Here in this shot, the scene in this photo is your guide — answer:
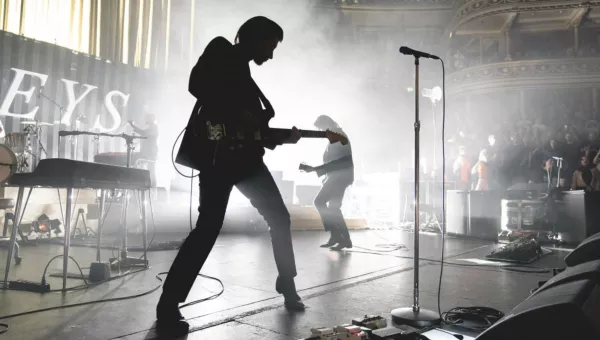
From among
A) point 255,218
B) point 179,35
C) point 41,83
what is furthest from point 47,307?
point 179,35

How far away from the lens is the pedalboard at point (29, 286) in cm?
279

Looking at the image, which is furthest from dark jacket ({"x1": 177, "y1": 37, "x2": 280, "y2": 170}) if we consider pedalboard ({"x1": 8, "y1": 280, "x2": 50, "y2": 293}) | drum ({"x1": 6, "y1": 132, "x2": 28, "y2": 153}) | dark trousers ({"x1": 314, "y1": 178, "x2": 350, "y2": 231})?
drum ({"x1": 6, "y1": 132, "x2": 28, "y2": 153})

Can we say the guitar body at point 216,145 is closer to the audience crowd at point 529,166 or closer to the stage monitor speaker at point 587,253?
the stage monitor speaker at point 587,253

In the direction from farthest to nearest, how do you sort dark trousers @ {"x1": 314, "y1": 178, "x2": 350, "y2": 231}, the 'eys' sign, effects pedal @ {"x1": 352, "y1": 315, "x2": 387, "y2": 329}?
the 'eys' sign
dark trousers @ {"x1": 314, "y1": 178, "x2": 350, "y2": 231}
effects pedal @ {"x1": 352, "y1": 315, "x2": 387, "y2": 329}

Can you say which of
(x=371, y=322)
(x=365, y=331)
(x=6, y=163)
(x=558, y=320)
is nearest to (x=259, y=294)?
(x=371, y=322)

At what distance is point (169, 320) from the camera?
2062 millimetres

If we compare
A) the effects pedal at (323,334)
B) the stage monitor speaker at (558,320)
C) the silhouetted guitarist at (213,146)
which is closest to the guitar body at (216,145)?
the silhouetted guitarist at (213,146)

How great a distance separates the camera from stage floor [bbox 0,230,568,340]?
2.04 meters

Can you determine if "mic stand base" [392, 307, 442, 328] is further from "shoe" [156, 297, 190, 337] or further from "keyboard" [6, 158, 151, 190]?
"keyboard" [6, 158, 151, 190]

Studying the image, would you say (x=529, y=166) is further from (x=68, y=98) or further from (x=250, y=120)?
(x=68, y=98)

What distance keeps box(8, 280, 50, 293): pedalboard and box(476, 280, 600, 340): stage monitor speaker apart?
274 cm

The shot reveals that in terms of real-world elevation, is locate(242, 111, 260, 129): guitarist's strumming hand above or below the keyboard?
above

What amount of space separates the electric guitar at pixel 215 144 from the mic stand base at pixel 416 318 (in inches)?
45.6

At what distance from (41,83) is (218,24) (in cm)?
650
